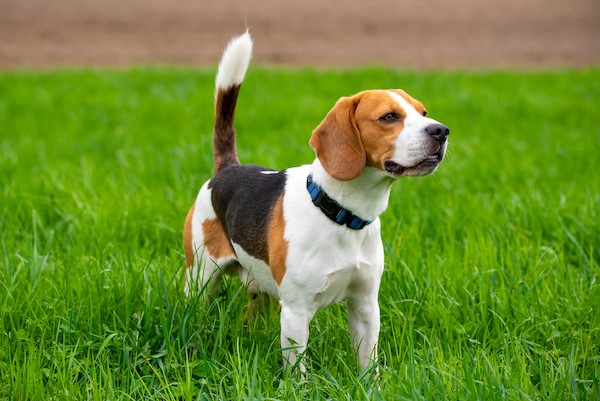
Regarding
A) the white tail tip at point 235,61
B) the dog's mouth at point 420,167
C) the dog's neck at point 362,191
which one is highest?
the white tail tip at point 235,61

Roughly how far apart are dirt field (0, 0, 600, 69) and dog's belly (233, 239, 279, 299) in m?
10.2

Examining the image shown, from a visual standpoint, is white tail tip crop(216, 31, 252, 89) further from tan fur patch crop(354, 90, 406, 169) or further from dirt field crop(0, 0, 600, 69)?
dirt field crop(0, 0, 600, 69)

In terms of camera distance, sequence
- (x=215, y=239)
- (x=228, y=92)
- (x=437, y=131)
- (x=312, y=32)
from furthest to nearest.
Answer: (x=312, y=32) < (x=228, y=92) < (x=215, y=239) < (x=437, y=131)

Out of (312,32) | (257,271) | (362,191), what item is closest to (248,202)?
(257,271)

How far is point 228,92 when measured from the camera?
3.94 meters

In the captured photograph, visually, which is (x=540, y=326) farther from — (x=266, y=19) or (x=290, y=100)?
(x=266, y=19)

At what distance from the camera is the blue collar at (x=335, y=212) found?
308 centimetres

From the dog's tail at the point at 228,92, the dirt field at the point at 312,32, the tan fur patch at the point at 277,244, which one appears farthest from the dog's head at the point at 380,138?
the dirt field at the point at 312,32

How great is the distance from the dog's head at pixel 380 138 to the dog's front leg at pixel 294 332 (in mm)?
608

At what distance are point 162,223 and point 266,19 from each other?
570 inches

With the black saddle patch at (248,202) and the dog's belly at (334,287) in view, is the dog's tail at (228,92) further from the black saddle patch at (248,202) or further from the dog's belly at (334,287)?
the dog's belly at (334,287)

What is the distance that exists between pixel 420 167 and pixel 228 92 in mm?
1342

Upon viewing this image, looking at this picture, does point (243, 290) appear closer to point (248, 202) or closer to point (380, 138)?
point (248, 202)

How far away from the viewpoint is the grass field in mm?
3035
